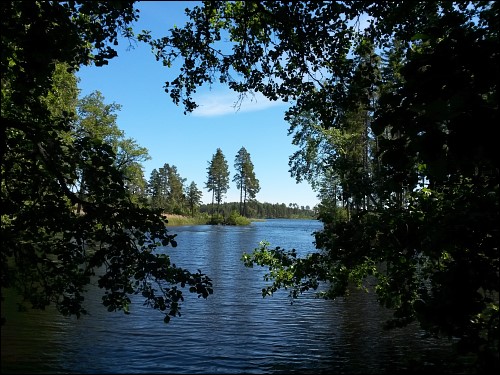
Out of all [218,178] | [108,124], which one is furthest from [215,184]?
[108,124]

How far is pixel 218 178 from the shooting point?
12900 cm

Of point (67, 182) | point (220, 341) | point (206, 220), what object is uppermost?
point (67, 182)

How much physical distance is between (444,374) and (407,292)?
431 cm

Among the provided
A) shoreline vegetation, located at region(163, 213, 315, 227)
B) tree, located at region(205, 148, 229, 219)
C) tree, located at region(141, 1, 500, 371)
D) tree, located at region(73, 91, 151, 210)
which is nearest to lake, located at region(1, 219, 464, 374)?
tree, located at region(141, 1, 500, 371)

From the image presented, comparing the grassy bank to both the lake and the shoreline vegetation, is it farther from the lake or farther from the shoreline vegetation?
the lake

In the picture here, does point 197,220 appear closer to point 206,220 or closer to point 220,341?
point 206,220

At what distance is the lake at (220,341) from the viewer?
9305 millimetres

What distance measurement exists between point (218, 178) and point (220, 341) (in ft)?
387

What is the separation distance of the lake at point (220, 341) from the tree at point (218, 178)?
110 metres

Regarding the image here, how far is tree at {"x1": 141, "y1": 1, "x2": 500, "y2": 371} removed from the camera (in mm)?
3672

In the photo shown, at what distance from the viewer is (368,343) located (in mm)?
11492

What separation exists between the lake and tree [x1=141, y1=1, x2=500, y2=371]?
1849 mm

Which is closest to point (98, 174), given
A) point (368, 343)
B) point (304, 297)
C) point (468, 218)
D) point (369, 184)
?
point (369, 184)

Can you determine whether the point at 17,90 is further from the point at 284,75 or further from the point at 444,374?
the point at 444,374
